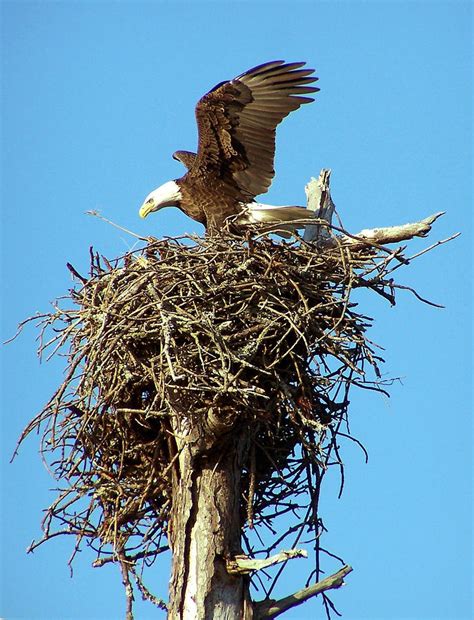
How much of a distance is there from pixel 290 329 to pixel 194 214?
2.38 metres

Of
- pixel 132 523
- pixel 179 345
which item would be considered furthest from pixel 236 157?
pixel 132 523

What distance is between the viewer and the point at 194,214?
300 inches

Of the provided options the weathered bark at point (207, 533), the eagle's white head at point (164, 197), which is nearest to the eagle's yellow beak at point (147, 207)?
the eagle's white head at point (164, 197)

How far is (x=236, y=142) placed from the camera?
7523 mm

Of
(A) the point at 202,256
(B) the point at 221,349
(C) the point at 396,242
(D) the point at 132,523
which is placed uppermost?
(C) the point at 396,242

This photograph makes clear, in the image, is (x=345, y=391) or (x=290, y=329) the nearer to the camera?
(x=290, y=329)

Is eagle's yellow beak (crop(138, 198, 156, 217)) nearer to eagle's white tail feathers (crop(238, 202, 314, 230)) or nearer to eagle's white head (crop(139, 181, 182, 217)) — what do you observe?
eagle's white head (crop(139, 181, 182, 217))

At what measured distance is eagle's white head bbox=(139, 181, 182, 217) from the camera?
763 centimetres

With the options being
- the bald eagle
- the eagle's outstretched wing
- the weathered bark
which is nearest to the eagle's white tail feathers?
the bald eagle

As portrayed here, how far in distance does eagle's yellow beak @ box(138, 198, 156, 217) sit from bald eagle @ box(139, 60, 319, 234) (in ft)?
0.11

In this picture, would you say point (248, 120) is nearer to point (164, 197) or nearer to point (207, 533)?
point (164, 197)

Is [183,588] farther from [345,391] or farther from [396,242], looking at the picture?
[396,242]

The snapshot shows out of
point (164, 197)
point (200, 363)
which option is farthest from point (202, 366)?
point (164, 197)

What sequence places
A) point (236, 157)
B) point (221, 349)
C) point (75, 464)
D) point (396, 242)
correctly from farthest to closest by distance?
point (236, 157), point (396, 242), point (75, 464), point (221, 349)
